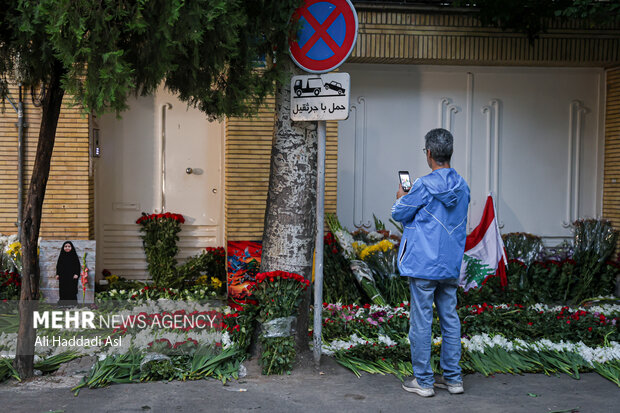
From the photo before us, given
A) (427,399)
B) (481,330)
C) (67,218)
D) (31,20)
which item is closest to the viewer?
(31,20)

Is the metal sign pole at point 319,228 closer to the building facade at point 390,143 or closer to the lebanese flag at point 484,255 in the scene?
the building facade at point 390,143

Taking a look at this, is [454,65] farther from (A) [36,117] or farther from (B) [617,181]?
(A) [36,117]

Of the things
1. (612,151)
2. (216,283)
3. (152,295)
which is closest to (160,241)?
(216,283)

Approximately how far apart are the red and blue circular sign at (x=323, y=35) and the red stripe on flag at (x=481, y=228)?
398cm

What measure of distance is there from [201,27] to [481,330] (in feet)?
12.6

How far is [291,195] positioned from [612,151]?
18.4ft

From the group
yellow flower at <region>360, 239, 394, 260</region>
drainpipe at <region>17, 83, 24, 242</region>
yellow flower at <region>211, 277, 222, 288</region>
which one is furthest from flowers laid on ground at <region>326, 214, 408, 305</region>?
drainpipe at <region>17, 83, 24, 242</region>

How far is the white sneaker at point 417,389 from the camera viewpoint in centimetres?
483

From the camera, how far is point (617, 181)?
895 centimetres

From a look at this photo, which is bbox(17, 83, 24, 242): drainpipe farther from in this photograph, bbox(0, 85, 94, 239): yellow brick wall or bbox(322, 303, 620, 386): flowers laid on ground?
bbox(322, 303, 620, 386): flowers laid on ground


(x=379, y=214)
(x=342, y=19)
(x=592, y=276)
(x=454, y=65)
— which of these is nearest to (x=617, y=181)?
(x=592, y=276)

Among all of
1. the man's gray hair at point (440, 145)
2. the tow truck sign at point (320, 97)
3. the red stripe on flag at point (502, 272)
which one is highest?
the tow truck sign at point (320, 97)

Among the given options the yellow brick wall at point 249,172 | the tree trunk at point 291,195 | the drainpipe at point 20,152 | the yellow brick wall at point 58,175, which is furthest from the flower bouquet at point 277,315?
the drainpipe at point 20,152

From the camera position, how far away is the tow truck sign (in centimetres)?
518
